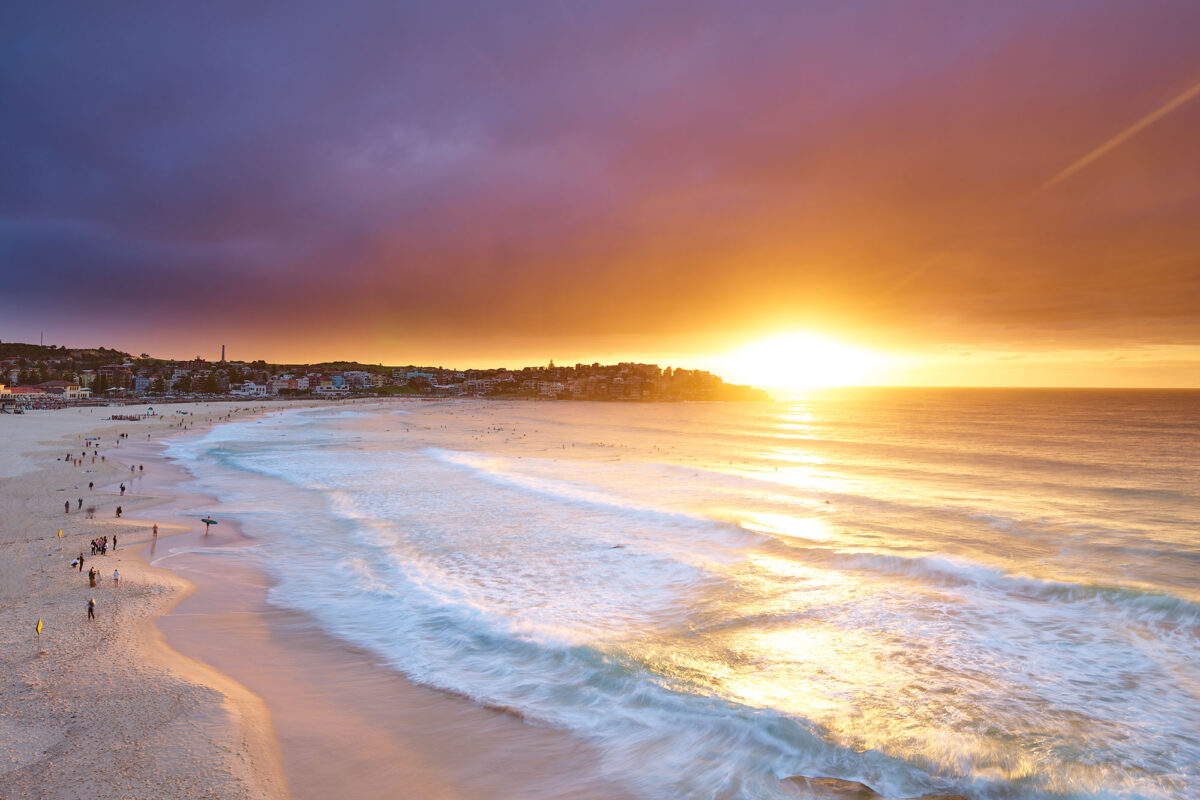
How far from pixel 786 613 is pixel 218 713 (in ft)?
48.8

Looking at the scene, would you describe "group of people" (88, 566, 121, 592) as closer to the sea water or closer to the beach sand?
the beach sand

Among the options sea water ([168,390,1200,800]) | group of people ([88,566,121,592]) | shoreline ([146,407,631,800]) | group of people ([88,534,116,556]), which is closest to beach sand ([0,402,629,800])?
shoreline ([146,407,631,800])

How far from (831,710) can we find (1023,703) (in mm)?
4462

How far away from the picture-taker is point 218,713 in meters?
11.5

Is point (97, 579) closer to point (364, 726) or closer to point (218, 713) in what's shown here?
point (218, 713)

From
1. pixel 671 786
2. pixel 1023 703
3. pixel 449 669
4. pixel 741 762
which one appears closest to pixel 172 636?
pixel 449 669

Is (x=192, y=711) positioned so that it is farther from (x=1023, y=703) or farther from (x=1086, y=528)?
(x=1086, y=528)

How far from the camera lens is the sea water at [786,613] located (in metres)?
11.4

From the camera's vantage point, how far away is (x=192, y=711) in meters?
11.5

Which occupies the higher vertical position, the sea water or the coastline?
the coastline

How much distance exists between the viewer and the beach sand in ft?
32.0

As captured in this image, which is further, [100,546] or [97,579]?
[100,546]

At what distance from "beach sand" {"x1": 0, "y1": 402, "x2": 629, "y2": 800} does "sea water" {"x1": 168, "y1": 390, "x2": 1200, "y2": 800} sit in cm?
104

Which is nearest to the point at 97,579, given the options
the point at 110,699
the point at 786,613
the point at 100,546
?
the point at 100,546
